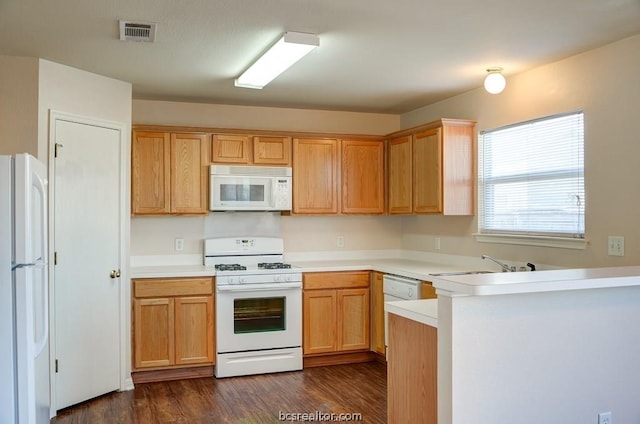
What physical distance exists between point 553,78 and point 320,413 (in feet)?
9.37

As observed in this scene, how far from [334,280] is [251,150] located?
1.43 m

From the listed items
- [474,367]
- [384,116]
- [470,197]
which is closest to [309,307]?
[470,197]

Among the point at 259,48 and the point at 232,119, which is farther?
the point at 232,119

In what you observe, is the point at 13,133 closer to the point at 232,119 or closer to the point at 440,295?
the point at 232,119

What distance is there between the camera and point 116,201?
13.8 ft

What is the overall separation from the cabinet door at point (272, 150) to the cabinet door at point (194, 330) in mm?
1374

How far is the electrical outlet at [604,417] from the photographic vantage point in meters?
2.57

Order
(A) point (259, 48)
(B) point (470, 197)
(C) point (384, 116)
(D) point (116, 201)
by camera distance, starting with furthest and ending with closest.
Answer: (C) point (384, 116) < (B) point (470, 197) < (D) point (116, 201) < (A) point (259, 48)

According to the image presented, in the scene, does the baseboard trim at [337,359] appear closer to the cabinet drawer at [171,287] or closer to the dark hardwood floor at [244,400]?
the dark hardwood floor at [244,400]

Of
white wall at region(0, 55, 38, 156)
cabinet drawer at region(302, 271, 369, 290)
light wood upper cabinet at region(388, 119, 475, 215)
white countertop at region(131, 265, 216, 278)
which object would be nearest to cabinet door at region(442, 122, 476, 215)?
light wood upper cabinet at region(388, 119, 475, 215)

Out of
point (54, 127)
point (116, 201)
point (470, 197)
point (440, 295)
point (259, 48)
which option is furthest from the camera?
point (470, 197)

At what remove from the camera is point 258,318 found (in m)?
4.63

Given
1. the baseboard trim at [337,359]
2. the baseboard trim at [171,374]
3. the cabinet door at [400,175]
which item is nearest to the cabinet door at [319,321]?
the baseboard trim at [337,359]

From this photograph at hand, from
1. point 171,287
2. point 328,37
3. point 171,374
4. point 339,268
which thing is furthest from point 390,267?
point 328,37
